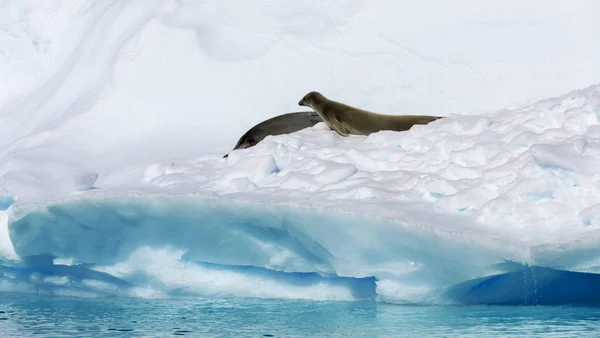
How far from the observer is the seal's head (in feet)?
23.2

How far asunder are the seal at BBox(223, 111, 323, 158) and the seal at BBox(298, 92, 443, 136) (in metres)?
0.12

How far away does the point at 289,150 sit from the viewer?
19.0 feet

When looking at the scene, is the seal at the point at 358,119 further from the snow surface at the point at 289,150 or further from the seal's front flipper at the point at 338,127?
the snow surface at the point at 289,150

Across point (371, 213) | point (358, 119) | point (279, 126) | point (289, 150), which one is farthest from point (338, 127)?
point (371, 213)

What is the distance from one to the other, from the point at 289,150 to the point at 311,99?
4.61 ft

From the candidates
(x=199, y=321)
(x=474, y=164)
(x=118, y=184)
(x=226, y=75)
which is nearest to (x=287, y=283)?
(x=199, y=321)

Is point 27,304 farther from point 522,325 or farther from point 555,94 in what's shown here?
point 555,94

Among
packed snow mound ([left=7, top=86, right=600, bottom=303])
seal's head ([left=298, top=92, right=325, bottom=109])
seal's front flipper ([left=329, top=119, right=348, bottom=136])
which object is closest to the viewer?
packed snow mound ([left=7, top=86, right=600, bottom=303])

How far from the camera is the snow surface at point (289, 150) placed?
444 centimetres

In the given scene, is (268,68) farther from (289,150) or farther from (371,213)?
(371,213)

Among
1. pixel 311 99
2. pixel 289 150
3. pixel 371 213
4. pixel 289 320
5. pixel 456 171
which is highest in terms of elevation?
pixel 311 99

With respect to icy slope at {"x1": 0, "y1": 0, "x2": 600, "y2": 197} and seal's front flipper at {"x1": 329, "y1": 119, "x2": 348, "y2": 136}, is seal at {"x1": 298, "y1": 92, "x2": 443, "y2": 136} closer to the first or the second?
seal's front flipper at {"x1": 329, "y1": 119, "x2": 348, "y2": 136}

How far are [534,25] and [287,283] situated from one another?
166 inches

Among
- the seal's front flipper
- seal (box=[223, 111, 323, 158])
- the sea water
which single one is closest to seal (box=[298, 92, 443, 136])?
the seal's front flipper
